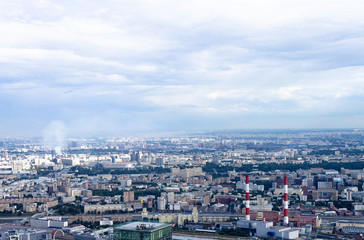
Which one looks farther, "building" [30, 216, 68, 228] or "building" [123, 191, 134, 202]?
"building" [123, 191, 134, 202]

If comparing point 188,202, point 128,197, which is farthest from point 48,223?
point 188,202

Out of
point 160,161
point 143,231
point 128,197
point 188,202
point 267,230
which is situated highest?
point 143,231

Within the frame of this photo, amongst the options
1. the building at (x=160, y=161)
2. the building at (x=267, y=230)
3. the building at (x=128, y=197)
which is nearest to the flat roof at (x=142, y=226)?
the building at (x=267, y=230)

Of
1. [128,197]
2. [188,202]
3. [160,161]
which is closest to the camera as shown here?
[188,202]

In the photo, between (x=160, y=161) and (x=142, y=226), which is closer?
(x=142, y=226)

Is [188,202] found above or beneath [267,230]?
beneath

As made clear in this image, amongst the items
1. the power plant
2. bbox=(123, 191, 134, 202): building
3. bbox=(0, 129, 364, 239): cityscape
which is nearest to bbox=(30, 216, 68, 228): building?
bbox=(0, 129, 364, 239): cityscape

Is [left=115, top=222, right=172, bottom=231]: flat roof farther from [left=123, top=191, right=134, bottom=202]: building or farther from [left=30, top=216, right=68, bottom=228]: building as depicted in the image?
[left=123, top=191, right=134, bottom=202]: building

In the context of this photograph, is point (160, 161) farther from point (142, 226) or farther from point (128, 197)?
point (142, 226)

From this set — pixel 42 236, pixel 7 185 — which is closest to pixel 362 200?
pixel 42 236
